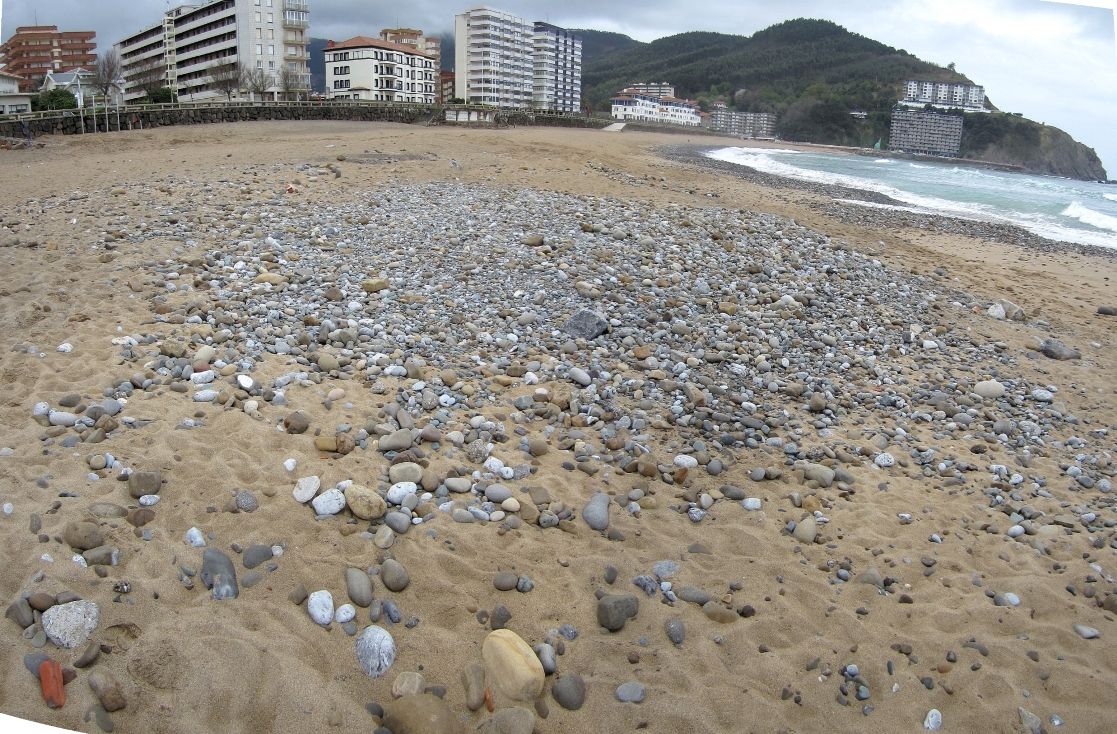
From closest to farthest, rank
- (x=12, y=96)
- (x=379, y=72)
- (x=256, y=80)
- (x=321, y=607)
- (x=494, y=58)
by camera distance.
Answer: (x=321, y=607) → (x=12, y=96) → (x=494, y=58) → (x=256, y=80) → (x=379, y=72)

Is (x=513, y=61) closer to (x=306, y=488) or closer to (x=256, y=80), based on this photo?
(x=256, y=80)

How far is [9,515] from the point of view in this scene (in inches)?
115

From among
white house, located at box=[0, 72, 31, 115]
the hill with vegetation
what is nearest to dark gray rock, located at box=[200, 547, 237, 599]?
white house, located at box=[0, 72, 31, 115]

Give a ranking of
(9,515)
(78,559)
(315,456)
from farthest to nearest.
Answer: (315,456), (9,515), (78,559)

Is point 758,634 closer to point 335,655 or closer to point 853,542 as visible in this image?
point 853,542

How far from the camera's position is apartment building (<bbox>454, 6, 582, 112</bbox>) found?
53.0 ft

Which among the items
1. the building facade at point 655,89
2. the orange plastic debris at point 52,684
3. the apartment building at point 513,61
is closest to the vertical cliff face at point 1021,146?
the apartment building at point 513,61

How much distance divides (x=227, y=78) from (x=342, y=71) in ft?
25.4

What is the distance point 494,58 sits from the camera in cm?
2100

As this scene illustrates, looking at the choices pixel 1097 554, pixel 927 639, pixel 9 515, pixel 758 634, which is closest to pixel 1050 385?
pixel 1097 554

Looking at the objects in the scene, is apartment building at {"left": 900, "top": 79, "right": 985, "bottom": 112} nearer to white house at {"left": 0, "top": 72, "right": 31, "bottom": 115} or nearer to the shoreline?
the shoreline

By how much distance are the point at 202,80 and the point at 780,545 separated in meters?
38.2

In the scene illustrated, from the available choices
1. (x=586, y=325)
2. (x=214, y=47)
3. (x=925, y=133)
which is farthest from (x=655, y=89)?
(x=586, y=325)

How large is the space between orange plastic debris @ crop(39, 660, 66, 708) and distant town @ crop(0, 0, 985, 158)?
5.59 meters
